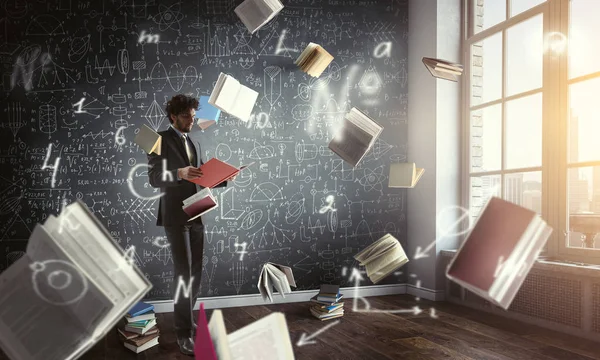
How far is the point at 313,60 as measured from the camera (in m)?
4.12

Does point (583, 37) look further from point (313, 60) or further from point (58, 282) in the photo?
point (58, 282)

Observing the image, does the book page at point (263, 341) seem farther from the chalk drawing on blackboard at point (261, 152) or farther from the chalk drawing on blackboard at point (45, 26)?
the chalk drawing on blackboard at point (45, 26)

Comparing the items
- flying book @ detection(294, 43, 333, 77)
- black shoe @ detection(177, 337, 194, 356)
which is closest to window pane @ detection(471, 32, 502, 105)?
flying book @ detection(294, 43, 333, 77)

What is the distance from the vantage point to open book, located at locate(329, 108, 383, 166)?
10.7ft

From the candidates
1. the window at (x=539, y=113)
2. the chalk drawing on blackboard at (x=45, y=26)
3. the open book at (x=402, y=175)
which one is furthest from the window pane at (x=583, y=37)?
the chalk drawing on blackboard at (x=45, y=26)

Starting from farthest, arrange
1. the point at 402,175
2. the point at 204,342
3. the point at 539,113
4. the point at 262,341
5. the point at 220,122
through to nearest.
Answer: the point at 220,122
the point at 402,175
the point at 539,113
the point at 262,341
the point at 204,342

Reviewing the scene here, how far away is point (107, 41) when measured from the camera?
4141 millimetres

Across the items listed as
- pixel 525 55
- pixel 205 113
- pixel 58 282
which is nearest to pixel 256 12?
pixel 205 113

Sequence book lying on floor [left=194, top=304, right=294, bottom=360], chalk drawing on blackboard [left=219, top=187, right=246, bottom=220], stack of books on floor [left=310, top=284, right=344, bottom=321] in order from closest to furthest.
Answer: book lying on floor [left=194, top=304, right=294, bottom=360]
stack of books on floor [left=310, top=284, right=344, bottom=321]
chalk drawing on blackboard [left=219, top=187, right=246, bottom=220]

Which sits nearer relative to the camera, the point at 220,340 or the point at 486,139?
the point at 220,340

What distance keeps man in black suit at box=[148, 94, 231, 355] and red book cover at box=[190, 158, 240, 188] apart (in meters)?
0.04

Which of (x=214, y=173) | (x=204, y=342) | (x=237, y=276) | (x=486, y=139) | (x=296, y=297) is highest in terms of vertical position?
(x=486, y=139)

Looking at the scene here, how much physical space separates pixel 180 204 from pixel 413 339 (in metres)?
1.78

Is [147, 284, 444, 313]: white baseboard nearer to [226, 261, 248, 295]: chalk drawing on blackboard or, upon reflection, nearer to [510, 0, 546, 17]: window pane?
[226, 261, 248, 295]: chalk drawing on blackboard
